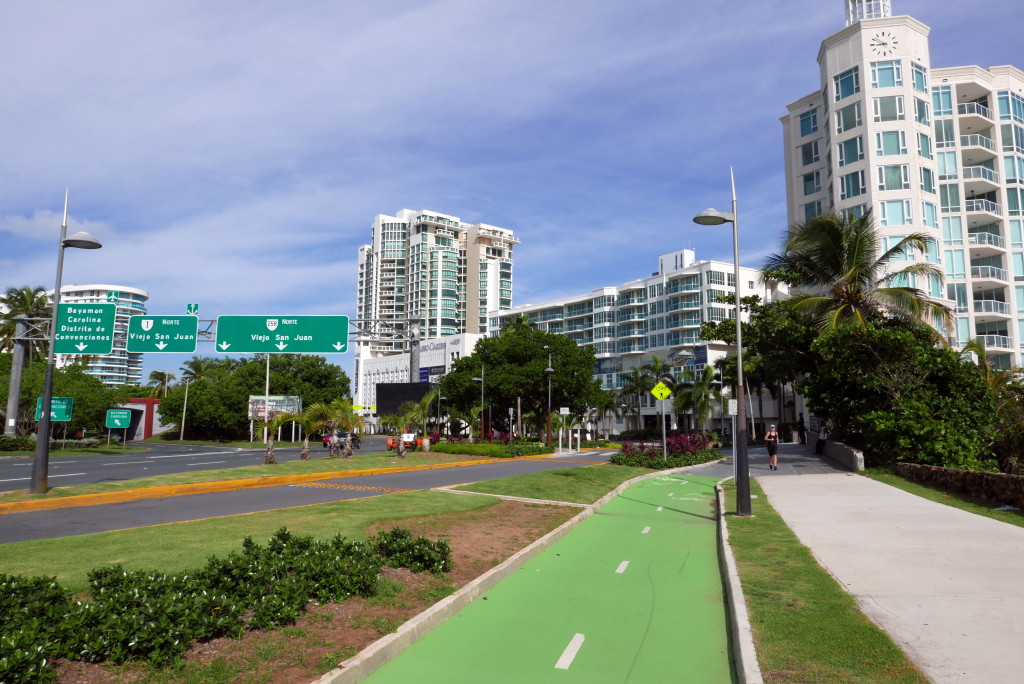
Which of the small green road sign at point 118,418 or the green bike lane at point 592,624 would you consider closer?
the green bike lane at point 592,624

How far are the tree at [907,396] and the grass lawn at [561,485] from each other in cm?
866

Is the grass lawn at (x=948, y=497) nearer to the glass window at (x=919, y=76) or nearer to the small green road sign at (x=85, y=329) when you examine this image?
the small green road sign at (x=85, y=329)

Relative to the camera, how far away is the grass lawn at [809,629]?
531cm

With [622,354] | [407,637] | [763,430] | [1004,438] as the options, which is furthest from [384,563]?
[622,354]

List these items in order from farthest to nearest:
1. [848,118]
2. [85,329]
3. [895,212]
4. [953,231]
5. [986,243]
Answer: [986,243] → [953,231] → [848,118] → [895,212] → [85,329]

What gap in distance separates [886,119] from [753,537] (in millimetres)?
41344

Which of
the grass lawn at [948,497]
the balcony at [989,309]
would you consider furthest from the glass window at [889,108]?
the grass lawn at [948,497]

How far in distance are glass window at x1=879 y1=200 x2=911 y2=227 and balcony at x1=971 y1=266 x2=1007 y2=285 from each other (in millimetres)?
10037

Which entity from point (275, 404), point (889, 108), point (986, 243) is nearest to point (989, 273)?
point (986, 243)

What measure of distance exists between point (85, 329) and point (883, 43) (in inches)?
1856

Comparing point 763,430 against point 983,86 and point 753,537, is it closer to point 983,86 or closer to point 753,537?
point 983,86

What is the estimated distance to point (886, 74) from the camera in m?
44.4

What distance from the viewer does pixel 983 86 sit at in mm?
50281

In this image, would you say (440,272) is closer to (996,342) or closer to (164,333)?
(996,342)
